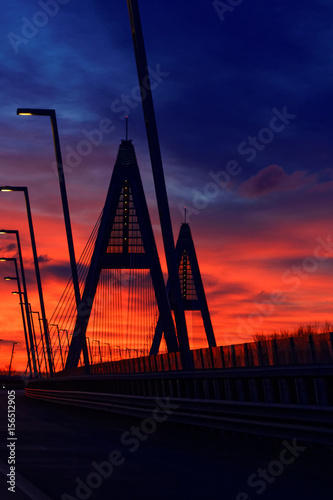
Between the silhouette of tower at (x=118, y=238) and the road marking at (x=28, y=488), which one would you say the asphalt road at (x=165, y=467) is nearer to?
the road marking at (x=28, y=488)

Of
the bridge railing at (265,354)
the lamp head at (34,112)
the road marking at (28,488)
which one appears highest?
the lamp head at (34,112)

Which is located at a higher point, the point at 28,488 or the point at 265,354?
the point at 265,354

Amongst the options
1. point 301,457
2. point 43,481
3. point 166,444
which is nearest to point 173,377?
point 166,444

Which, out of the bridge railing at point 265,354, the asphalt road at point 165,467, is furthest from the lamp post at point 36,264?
the asphalt road at point 165,467

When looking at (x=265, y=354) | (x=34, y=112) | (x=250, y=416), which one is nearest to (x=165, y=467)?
(x=250, y=416)

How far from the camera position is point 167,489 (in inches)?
373

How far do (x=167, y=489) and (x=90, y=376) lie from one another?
2275cm

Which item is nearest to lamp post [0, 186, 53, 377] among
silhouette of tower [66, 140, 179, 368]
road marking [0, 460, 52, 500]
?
silhouette of tower [66, 140, 179, 368]

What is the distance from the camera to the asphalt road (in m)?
9.20

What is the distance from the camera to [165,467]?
11.6 metres

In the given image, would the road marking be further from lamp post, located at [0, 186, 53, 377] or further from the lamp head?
lamp post, located at [0, 186, 53, 377]

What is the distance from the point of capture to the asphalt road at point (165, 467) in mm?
9203

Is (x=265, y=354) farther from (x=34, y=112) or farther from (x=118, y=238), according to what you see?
(x=118, y=238)

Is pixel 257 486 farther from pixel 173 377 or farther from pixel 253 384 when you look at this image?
pixel 173 377
